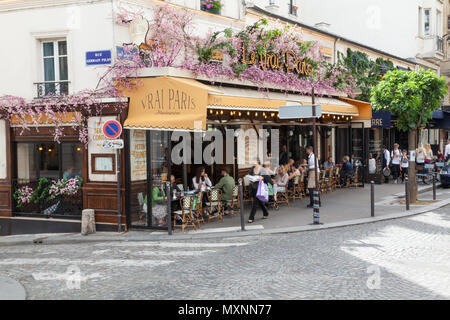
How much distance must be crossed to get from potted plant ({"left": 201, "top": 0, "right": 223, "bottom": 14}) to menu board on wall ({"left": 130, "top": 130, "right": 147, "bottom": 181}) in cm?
449

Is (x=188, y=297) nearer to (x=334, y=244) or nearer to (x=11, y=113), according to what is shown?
(x=334, y=244)

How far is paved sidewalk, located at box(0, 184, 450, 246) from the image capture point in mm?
11273

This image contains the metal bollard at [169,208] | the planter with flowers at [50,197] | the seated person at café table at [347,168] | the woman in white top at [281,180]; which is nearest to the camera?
the metal bollard at [169,208]

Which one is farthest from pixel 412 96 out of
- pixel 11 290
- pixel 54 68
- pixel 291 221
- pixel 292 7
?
pixel 292 7

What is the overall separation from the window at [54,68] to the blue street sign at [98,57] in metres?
0.96

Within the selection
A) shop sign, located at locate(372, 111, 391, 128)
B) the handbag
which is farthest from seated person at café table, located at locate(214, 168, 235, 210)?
shop sign, located at locate(372, 111, 391, 128)

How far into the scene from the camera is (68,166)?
13.0 m

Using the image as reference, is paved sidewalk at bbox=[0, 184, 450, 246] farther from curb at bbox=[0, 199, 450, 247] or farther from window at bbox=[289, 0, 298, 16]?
window at bbox=[289, 0, 298, 16]

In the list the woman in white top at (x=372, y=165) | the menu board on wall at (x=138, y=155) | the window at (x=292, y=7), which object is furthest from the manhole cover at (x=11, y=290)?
the window at (x=292, y=7)

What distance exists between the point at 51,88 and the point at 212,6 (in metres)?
5.10

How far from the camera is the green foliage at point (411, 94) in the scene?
47.3ft

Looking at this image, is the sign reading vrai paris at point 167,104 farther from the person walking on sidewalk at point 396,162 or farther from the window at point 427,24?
the window at point 427,24

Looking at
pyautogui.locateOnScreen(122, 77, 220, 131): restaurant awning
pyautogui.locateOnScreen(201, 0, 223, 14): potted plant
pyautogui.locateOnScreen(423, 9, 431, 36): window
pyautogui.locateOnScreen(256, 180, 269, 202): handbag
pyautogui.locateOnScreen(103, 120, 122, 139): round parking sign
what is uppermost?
pyautogui.locateOnScreen(423, 9, 431, 36): window

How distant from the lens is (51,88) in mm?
12797
